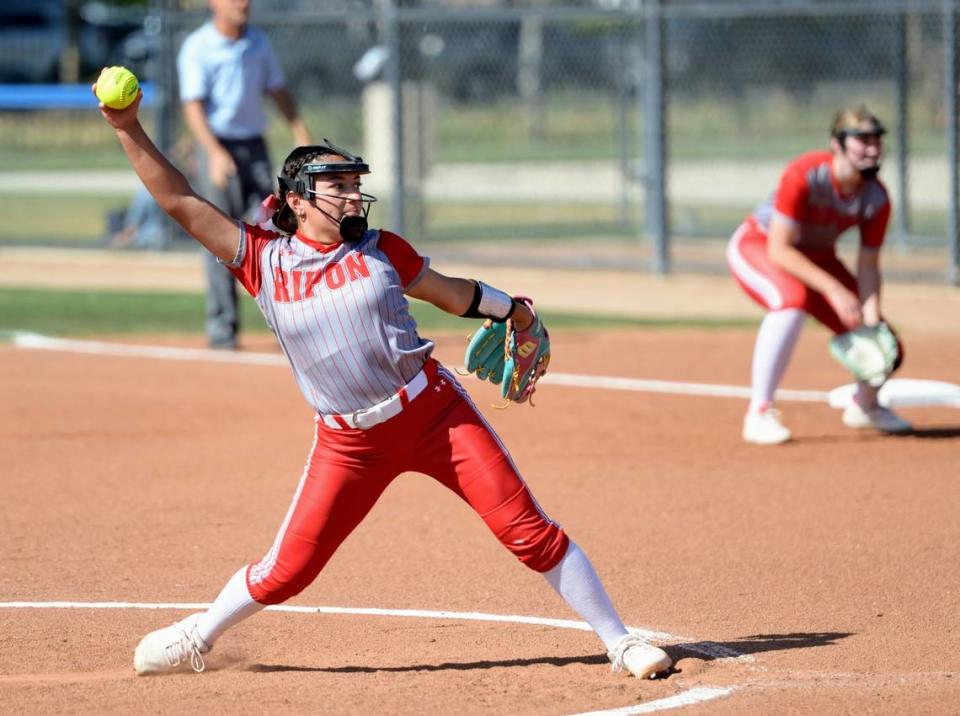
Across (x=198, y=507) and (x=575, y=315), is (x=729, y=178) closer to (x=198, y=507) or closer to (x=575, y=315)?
(x=575, y=315)

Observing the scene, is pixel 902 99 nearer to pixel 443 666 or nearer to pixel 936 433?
pixel 936 433

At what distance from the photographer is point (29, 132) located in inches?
1300

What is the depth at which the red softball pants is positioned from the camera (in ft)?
15.4

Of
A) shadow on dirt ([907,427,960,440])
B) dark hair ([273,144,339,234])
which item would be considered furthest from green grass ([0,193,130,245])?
dark hair ([273,144,339,234])

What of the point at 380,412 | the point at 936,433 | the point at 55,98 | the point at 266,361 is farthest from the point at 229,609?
the point at 55,98

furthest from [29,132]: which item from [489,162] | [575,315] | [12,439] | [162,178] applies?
[162,178]

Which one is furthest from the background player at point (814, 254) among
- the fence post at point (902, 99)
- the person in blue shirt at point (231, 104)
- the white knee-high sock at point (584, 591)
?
the fence post at point (902, 99)

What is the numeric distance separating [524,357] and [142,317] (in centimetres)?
883

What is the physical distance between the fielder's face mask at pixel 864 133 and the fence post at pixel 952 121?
6.58 metres

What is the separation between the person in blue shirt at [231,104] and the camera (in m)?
11.2

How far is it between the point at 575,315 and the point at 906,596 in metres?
7.99

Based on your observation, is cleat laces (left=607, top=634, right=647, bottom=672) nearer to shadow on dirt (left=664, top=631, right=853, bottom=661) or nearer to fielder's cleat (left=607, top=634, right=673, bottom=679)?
fielder's cleat (left=607, top=634, right=673, bottom=679)

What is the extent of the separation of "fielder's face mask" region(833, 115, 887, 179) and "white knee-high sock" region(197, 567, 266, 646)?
4.37m

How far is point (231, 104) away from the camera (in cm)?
1133
